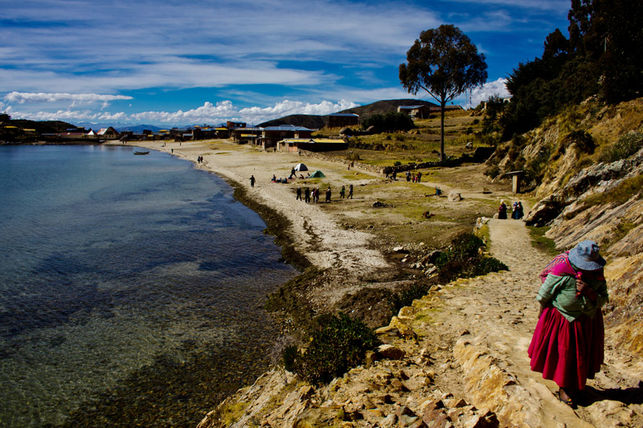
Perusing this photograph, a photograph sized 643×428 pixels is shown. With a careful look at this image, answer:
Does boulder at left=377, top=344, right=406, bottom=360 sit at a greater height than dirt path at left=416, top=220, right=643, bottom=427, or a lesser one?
lesser

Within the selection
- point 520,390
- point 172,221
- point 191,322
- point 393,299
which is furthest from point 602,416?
point 172,221

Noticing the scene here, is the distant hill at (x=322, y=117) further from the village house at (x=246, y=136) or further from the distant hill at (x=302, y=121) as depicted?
the village house at (x=246, y=136)

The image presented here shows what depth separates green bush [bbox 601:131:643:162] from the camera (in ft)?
59.5

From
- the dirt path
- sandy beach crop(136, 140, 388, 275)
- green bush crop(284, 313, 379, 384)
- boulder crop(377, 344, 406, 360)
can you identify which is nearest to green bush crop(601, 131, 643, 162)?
the dirt path

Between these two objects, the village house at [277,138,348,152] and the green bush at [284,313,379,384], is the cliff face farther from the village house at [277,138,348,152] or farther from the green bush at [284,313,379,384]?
the village house at [277,138,348,152]

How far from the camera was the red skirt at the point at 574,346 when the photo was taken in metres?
5.34

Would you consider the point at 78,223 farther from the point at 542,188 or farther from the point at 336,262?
the point at 542,188

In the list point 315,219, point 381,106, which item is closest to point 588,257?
point 315,219

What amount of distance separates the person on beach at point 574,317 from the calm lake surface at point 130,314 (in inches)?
364

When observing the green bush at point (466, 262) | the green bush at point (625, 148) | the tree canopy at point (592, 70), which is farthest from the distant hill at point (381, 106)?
the green bush at point (466, 262)

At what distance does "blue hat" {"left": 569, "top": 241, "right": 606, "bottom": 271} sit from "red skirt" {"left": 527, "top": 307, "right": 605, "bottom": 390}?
26.7 inches

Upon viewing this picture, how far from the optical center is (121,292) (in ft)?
63.9

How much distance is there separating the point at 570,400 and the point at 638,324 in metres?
2.81

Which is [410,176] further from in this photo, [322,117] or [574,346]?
[322,117]
